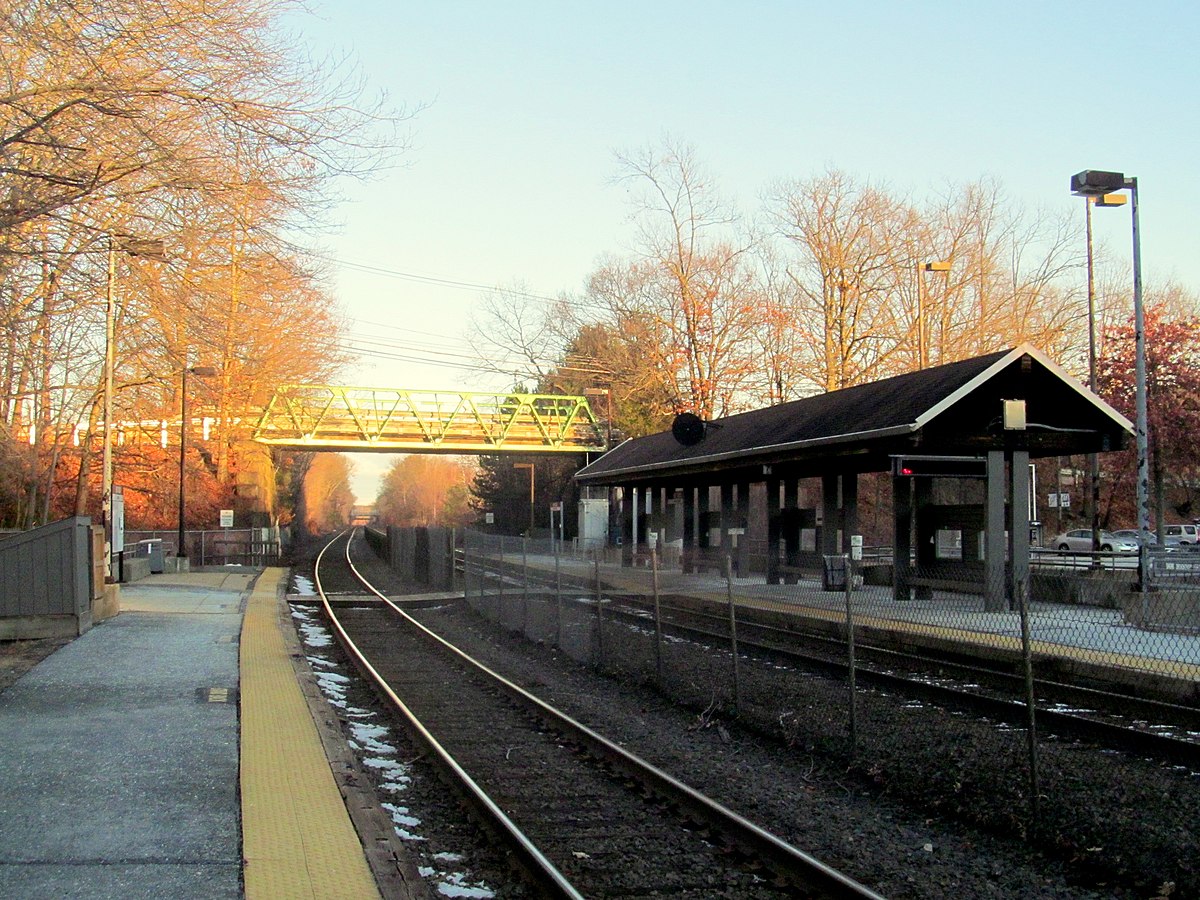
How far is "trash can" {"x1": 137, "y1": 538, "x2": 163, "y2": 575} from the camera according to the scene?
122 feet

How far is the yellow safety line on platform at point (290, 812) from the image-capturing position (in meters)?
6.23

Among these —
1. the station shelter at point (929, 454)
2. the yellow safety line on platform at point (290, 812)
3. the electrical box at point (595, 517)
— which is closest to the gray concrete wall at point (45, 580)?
the yellow safety line on platform at point (290, 812)

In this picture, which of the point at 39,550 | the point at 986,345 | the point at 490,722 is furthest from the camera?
the point at 986,345

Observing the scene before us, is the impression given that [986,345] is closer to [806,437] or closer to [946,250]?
[946,250]

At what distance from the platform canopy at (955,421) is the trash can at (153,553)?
2146 centimetres

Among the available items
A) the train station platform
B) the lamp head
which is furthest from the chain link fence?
the lamp head

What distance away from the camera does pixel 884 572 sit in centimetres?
2130

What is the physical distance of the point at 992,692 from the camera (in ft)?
41.7

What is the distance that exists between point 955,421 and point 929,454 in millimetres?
730

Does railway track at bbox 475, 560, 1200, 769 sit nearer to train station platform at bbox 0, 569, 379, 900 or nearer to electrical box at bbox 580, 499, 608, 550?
train station platform at bbox 0, 569, 379, 900

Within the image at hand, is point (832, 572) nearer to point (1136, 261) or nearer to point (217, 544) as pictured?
point (1136, 261)

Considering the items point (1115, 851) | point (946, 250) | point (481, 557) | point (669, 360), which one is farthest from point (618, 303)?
point (1115, 851)

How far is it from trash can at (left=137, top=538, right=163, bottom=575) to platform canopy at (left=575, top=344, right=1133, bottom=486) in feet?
70.4

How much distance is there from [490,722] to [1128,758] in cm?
608
